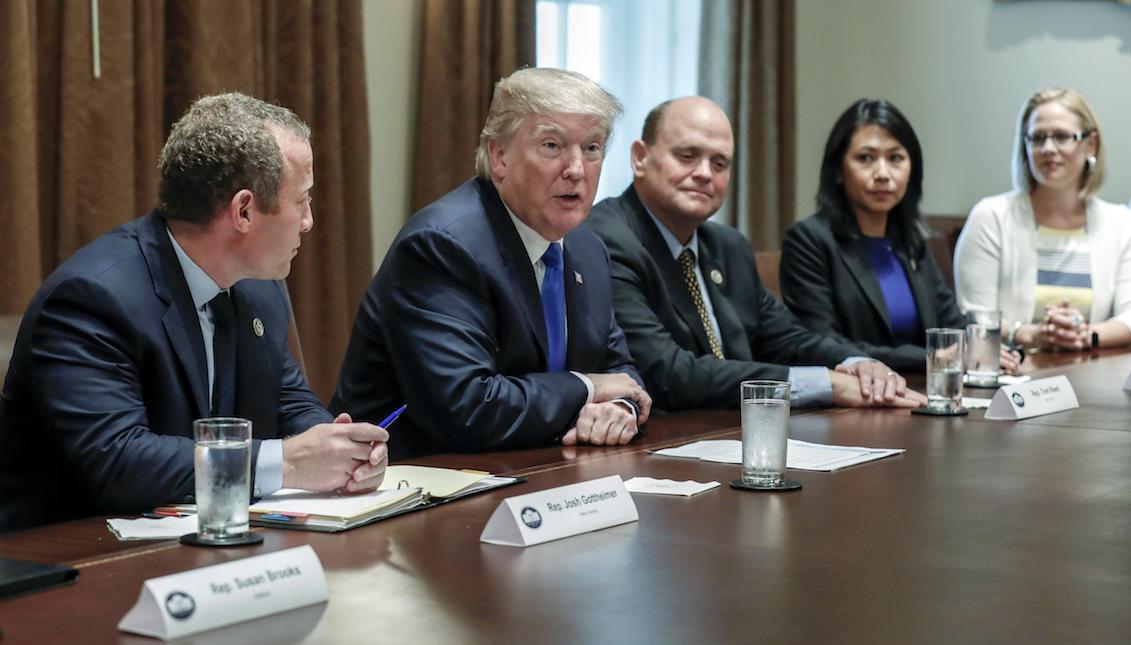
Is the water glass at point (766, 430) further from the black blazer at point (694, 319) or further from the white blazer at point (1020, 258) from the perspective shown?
the white blazer at point (1020, 258)

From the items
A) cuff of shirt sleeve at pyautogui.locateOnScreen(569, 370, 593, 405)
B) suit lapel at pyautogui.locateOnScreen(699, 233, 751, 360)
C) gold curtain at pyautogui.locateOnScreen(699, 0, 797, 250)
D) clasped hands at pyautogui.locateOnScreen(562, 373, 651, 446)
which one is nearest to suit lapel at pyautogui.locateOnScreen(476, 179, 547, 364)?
cuff of shirt sleeve at pyautogui.locateOnScreen(569, 370, 593, 405)

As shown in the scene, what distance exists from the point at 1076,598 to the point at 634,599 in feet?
1.41

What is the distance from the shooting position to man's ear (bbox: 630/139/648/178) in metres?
3.52

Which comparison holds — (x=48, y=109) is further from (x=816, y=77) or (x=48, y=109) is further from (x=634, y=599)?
(x=816, y=77)

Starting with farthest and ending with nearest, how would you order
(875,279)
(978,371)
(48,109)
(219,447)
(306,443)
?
(875,279), (48,109), (978,371), (306,443), (219,447)

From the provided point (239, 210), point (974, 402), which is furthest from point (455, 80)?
point (239, 210)

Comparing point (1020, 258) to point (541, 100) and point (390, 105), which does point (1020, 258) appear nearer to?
point (390, 105)

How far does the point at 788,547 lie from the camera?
1.58m

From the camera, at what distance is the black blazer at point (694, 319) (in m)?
3.07

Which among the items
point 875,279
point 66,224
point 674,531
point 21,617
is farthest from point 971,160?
point 21,617

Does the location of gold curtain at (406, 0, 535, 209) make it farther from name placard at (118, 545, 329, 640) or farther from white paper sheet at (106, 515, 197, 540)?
name placard at (118, 545, 329, 640)

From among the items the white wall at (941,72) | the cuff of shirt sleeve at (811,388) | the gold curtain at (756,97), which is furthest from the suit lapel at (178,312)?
the white wall at (941,72)

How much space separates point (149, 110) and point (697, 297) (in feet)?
4.93

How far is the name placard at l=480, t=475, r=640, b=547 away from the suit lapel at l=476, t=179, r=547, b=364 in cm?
93
